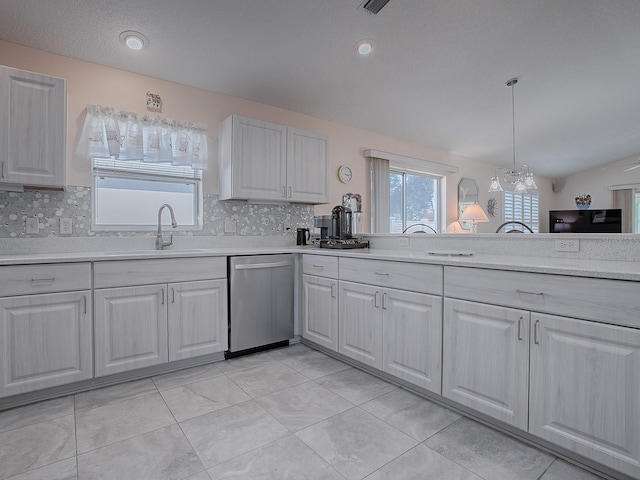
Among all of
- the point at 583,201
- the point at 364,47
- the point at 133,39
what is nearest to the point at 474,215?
the point at 364,47

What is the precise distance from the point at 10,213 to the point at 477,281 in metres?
3.01

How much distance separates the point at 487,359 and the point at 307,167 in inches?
95.2

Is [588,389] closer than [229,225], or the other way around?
[588,389]

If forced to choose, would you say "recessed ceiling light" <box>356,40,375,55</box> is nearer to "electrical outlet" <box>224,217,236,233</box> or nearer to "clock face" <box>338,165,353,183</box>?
"clock face" <box>338,165,353,183</box>

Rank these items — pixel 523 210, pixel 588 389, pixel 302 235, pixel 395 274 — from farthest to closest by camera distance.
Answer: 1. pixel 523 210
2. pixel 302 235
3. pixel 395 274
4. pixel 588 389

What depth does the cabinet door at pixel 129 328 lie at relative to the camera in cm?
216

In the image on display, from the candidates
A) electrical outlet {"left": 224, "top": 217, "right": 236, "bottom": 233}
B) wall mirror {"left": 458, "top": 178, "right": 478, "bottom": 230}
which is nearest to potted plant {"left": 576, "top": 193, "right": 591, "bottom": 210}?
wall mirror {"left": 458, "top": 178, "right": 478, "bottom": 230}

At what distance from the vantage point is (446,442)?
1.62m

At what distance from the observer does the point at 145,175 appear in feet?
9.68

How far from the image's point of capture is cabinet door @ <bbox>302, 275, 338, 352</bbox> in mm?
2639

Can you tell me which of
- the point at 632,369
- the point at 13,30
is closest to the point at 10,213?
the point at 13,30

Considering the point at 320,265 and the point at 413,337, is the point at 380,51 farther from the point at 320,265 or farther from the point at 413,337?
the point at 413,337

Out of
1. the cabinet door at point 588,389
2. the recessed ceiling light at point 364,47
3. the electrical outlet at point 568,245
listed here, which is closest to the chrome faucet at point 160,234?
the recessed ceiling light at point 364,47

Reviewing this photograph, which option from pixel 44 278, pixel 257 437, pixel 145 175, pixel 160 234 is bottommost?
pixel 257 437
